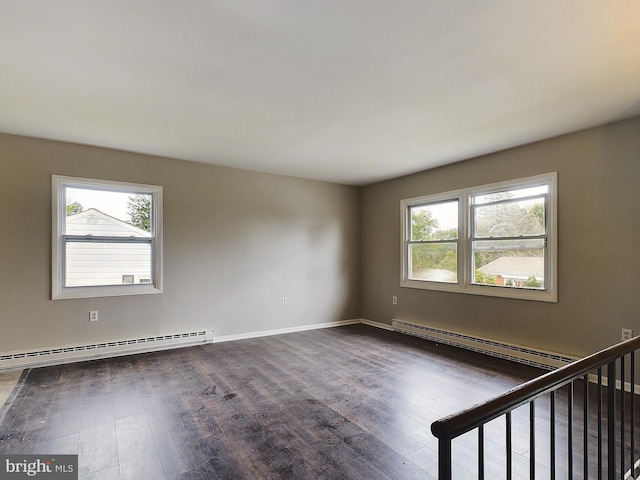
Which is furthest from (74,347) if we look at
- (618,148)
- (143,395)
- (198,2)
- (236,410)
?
(618,148)

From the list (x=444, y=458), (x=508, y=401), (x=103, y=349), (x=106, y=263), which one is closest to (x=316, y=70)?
Answer: (x=508, y=401)

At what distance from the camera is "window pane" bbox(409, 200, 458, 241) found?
4.83 metres

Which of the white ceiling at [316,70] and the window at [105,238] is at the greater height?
the white ceiling at [316,70]

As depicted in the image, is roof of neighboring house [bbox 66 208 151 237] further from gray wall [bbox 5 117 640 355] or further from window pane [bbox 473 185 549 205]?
window pane [bbox 473 185 549 205]

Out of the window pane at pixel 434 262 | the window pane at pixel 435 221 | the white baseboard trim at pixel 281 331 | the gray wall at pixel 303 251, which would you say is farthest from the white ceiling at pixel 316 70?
the white baseboard trim at pixel 281 331

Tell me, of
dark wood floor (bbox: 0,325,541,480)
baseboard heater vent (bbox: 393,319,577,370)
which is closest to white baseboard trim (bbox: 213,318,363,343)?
dark wood floor (bbox: 0,325,541,480)

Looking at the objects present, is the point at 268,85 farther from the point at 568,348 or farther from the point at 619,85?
the point at 568,348

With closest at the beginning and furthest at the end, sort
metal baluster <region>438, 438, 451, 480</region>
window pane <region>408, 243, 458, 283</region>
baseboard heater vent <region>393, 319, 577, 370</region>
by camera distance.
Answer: metal baluster <region>438, 438, 451, 480</region>
baseboard heater vent <region>393, 319, 577, 370</region>
window pane <region>408, 243, 458, 283</region>

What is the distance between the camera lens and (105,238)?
166 inches

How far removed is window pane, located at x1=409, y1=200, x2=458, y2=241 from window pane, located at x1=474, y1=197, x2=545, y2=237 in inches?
14.8

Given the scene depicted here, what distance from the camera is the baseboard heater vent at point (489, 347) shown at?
11.9 ft

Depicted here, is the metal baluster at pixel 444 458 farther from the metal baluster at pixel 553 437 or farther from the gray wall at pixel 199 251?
the gray wall at pixel 199 251

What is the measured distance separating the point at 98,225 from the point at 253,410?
10.0 ft

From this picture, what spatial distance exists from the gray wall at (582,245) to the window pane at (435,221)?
43 centimetres
